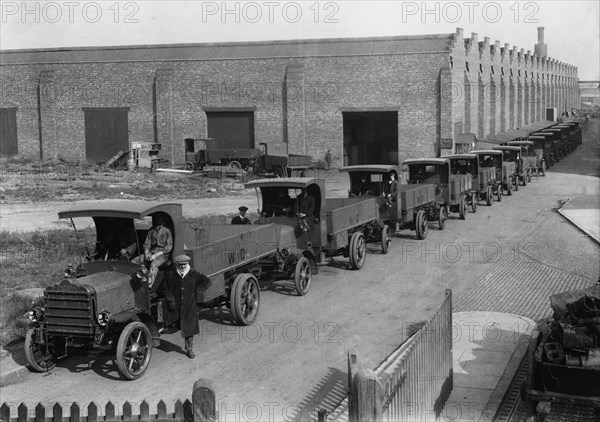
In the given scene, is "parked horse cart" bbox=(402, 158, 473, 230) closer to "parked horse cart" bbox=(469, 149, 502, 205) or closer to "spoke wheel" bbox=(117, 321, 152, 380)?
"parked horse cart" bbox=(469, 149, 502, 205)

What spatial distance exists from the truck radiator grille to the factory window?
135 feet

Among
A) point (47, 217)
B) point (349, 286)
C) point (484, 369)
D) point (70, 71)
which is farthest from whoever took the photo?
point (70, 71)

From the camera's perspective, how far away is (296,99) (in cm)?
4206

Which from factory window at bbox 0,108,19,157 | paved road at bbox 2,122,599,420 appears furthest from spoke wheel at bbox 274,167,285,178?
factory window at bbox 0,108,19,157

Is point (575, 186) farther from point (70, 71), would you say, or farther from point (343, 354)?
point (70, 71)

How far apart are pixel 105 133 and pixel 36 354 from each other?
37523mm

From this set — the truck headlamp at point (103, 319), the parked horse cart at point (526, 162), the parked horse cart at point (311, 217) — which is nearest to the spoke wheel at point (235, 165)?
the parked horse cart at point (526, 162)

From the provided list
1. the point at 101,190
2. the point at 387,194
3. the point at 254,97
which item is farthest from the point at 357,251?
the point at 254,97

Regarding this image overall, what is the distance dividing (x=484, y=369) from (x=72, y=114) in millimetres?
40798

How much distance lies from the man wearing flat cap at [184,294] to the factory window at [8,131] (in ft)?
135

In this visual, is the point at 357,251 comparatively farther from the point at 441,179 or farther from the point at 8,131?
the point at 8,131

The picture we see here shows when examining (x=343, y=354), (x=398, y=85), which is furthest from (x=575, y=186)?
(x=343, y=354)

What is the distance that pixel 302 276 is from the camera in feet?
46.8

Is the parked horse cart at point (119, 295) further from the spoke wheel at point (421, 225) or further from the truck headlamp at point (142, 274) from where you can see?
the spoke wheel at point (421, 225)
